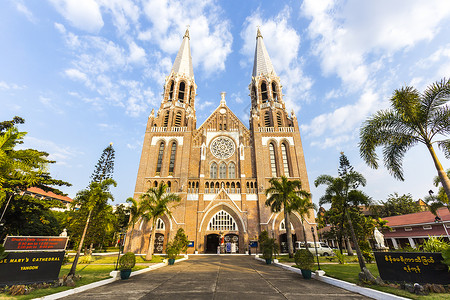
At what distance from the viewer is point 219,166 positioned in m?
31.5

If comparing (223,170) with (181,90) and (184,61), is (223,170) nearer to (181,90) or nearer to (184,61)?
(181,90)

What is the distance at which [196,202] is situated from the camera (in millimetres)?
27844

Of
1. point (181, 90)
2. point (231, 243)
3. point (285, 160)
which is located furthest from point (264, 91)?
point (231, 243)

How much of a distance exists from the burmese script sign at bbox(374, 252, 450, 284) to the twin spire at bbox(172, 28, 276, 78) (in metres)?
38.7

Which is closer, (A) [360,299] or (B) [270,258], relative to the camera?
(A) [360,299]

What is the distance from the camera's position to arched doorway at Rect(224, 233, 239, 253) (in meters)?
26.5

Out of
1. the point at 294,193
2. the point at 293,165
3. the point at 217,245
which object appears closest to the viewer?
the point at 294,193

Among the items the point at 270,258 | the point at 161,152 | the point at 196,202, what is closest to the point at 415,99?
the point at 270,258

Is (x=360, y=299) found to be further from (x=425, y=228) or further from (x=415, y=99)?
(x=425, y=228)

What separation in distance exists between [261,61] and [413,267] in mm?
43076

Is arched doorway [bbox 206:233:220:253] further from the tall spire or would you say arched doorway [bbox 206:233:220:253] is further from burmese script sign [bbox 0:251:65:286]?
the tall spire

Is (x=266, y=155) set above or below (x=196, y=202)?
above

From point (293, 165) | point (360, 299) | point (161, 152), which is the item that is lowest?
point (360, 299)

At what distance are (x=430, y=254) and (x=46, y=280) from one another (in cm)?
1501
